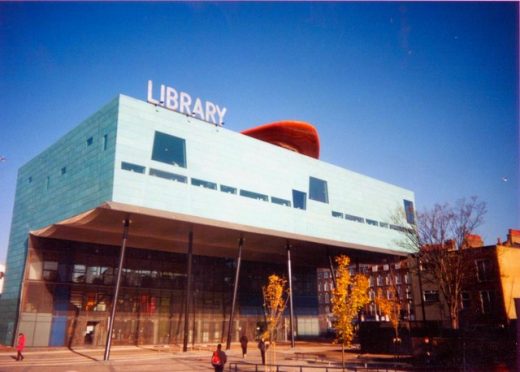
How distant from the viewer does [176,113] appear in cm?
3609

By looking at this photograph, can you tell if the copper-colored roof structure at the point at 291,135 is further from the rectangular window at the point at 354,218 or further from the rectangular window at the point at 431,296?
the rectangular window at the point at 431,296

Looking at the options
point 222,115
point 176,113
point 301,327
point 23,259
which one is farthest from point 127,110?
point 301,327

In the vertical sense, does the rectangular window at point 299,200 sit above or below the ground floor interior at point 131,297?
above

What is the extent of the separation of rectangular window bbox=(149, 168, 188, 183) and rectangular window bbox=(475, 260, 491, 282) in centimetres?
3973

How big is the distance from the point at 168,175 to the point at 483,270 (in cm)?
4173

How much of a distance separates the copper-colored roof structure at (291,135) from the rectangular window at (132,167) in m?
22.4

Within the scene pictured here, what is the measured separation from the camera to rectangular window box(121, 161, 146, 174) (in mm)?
31586

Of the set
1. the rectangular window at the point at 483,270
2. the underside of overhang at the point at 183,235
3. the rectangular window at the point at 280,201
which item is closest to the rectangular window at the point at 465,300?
the rectangular window at the point at 483,270

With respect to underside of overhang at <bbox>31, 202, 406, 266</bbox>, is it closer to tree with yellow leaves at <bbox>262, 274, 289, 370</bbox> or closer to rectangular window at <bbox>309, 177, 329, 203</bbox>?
rectangular window at <bbox>309, 177, 329, 203</bbox>

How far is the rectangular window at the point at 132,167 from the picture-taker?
31.6 metres

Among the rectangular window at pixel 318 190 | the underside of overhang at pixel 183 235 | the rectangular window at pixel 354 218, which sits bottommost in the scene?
the underside of overhang at pixel 183 235

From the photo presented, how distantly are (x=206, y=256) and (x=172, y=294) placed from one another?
21.9 ft

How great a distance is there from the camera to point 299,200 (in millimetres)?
44750

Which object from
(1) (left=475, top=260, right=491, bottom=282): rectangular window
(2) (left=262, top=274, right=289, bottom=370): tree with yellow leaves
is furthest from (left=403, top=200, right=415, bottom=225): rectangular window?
(2) (left=262, top=274, right=289, bottom=370): tree with yellow leaves
